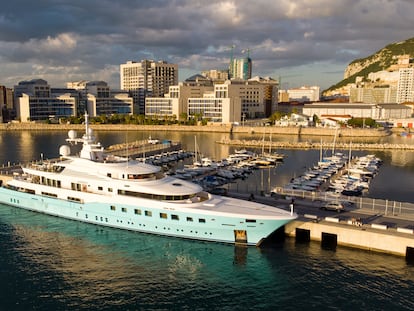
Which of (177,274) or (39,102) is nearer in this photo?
(177,274)

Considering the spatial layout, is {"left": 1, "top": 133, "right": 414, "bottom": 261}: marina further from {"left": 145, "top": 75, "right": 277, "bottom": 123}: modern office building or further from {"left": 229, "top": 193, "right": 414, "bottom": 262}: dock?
{"left": 145, "top": 75, "right": 277, "bottom": 123}: modern office building

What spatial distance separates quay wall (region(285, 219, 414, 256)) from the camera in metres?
26.0

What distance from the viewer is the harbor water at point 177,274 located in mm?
21266

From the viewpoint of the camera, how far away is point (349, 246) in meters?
27.7

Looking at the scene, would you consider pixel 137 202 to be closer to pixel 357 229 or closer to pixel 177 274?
pixel 177 274

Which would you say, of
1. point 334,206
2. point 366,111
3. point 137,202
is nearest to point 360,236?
point 334,206

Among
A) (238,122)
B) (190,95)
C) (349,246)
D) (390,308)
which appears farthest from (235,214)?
(190,95)

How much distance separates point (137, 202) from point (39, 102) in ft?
455

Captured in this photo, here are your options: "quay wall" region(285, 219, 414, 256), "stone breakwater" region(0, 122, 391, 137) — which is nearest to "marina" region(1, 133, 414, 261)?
"quay wall" region(285, 219, 414, 256)

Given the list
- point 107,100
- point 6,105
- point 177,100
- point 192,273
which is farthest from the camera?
point 107,100

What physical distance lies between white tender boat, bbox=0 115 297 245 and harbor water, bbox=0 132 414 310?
3.33 ft

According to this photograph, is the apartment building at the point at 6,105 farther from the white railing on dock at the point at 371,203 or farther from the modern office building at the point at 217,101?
the white railing on dock at the point at 371,203

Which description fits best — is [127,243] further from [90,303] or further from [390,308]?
[390,308]

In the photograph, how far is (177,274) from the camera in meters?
24.4
